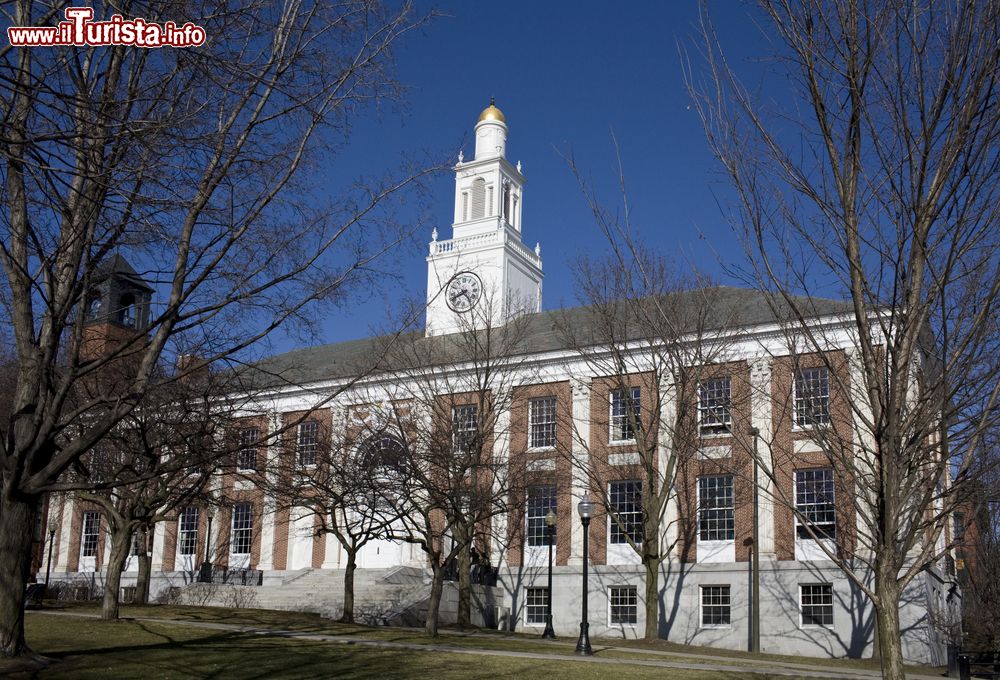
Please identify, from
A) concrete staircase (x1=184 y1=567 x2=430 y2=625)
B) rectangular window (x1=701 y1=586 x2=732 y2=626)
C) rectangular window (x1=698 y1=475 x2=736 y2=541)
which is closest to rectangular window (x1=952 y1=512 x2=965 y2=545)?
rectangular window (x1=698 y1=475 x2=736 y2=541)

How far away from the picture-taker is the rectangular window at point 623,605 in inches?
1449

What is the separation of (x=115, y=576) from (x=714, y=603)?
20911mm

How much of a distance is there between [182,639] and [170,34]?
51.9 ft

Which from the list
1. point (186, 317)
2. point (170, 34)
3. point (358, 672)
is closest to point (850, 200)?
point (170, 34)

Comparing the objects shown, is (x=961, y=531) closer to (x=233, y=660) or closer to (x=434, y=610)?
(x=434, y=610)

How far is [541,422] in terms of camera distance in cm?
4128

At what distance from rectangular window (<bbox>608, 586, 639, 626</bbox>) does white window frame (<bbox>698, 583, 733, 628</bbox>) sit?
253 centimetres

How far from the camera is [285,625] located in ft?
88.5

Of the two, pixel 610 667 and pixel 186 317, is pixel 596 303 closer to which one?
pixel 610 667

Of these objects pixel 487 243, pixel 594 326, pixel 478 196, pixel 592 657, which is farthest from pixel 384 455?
pixel 478 196

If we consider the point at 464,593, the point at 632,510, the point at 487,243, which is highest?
the point at 487,243

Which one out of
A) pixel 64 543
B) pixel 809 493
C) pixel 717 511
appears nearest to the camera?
pixel 809 493

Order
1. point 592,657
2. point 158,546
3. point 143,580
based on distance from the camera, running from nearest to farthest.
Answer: point 592,657, point 143,580, point 158,546

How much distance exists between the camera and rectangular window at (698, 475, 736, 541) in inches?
1430
